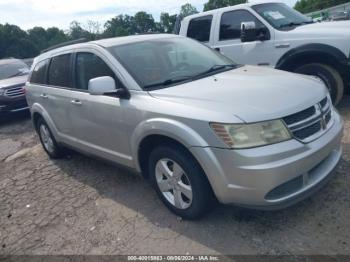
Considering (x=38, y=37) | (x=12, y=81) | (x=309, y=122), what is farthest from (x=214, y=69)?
(x=38, y=37)

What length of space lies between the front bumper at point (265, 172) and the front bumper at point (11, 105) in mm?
7951

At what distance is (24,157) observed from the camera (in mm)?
6543

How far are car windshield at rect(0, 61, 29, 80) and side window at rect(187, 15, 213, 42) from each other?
611cm

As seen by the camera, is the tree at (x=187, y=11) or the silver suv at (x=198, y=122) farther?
the tree at (x=187, y=11)

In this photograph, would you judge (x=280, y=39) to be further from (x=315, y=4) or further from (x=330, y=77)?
(x=315, y=4)

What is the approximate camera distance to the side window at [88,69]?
4.14 m

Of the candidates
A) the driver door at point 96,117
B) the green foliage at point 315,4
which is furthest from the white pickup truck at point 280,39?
the green foliage at point 315,4

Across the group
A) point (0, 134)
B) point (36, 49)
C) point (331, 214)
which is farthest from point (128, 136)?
point (36, 49)

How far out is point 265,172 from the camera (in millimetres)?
2871

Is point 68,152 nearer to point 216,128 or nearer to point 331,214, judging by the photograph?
point 216,128

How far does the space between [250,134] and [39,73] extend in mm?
4083

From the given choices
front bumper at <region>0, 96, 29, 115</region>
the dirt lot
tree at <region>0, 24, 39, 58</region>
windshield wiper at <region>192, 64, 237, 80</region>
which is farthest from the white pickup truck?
tree at <region>0, 24, 39, 58</region>

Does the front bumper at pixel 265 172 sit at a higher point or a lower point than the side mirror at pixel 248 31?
lower

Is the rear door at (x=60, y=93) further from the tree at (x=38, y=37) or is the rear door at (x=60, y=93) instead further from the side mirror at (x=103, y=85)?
the tree at (x=38, y=37)
